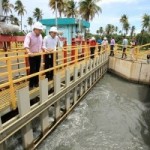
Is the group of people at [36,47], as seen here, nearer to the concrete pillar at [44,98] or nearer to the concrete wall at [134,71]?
the concrete pillar at [44,98]

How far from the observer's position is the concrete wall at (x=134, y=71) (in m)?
12.6

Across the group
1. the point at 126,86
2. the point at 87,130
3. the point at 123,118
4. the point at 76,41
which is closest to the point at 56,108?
the point at 87,130

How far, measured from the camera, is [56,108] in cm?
587

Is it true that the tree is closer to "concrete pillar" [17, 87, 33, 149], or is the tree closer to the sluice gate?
the sluice gate

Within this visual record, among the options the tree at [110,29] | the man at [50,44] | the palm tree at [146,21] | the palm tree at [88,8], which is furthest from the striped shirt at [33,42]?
the tree at [110,29]

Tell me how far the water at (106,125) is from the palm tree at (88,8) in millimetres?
27597

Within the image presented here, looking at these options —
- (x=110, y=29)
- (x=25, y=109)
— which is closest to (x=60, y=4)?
(x=25, y=109)

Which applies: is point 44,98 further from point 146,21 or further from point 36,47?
point 146,21

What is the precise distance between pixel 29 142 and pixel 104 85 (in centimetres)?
800

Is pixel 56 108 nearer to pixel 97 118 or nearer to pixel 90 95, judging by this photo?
pixel 97 118

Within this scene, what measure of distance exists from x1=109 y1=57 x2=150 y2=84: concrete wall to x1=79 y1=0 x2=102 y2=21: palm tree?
23035 millimetres

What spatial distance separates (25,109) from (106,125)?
3405mm

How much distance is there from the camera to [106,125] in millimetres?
6602

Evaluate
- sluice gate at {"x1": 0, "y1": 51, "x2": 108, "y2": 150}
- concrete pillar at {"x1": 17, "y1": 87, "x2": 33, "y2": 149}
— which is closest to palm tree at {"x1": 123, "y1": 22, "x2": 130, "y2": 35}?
sluice gate at {"x1": 0, "y1": 51, "x2": 108, "y2": 150}
